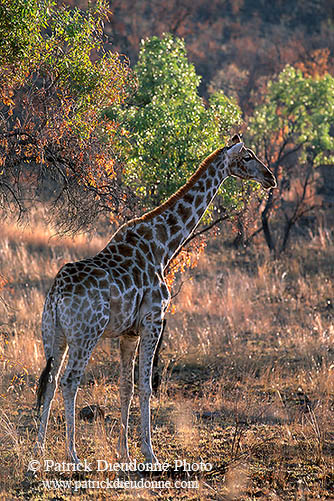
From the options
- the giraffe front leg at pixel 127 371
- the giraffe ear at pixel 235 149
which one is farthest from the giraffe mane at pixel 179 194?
the giraffe front leg at pixel 127 371

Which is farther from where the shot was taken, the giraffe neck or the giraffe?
the giraffe neck

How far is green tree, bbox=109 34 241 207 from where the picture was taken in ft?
33.0

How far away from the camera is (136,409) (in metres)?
9.89

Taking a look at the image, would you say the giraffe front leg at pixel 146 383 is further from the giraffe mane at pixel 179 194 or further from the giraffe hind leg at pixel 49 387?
the giraffe mane at pixel 179 194

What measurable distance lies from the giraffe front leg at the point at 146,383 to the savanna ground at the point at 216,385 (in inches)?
12.0

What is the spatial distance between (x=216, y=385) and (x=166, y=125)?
14.9 ft

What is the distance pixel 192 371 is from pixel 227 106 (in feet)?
16.1

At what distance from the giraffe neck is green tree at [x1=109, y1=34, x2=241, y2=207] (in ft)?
6.14

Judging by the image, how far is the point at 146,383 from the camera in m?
7.44

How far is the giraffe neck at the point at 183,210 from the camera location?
7930mm

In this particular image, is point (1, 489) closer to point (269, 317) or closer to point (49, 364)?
point (49, 364)

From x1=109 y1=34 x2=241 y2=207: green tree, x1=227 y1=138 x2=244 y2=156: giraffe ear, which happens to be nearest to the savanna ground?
x1=109 y1=34 x2=241 y2=207: green tree

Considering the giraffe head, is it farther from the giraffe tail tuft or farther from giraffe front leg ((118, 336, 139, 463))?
the giraffe tail tuft

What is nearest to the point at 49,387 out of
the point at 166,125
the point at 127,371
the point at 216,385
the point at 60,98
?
the point at 127,371
